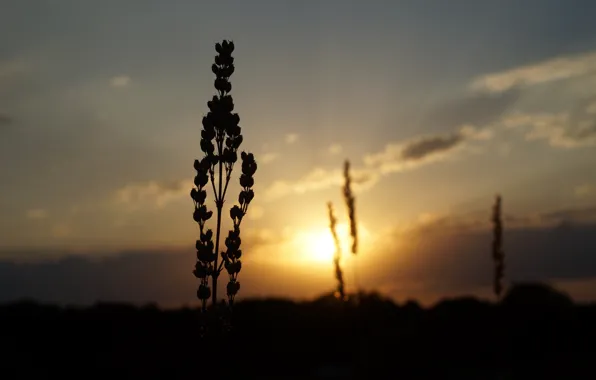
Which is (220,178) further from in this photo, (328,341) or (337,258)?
(328,341)

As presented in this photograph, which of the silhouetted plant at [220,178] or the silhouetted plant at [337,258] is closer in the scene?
the silhouetted plant at [220,178]

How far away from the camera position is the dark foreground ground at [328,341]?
16328 mm

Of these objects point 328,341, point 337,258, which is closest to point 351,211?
point 337,258

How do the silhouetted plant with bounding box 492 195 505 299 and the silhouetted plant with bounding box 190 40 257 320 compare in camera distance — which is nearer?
the silhouetted plant with bounding box 190 40 257 320

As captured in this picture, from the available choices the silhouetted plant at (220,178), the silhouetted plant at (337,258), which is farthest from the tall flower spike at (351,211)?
the silhouetted plant at (220,178)

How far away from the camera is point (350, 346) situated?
1761cm

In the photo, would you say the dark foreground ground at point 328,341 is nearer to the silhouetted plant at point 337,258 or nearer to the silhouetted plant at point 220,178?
the silhouetted plant at point 337,258

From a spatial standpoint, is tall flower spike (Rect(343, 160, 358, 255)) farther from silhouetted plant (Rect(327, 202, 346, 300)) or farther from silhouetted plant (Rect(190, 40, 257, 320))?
silhouetted plant (Rect(190, 40, 257, 320))

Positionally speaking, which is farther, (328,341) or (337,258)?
(328,341)

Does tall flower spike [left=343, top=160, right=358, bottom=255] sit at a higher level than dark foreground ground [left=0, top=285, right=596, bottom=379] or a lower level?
higher

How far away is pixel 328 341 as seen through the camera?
18.2 metres

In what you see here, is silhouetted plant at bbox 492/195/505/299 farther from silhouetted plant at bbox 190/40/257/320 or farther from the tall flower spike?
silhouetted plant at bbox 190/40/257/320

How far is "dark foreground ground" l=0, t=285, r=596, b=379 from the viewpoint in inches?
643

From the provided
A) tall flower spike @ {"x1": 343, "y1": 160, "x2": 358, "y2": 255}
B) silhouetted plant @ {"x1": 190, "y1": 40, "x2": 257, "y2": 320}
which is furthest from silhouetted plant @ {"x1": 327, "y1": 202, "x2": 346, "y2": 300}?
silhouetted plant @ {"x1": 190, "y1": 40, "x2": 257, "y2": 320}
